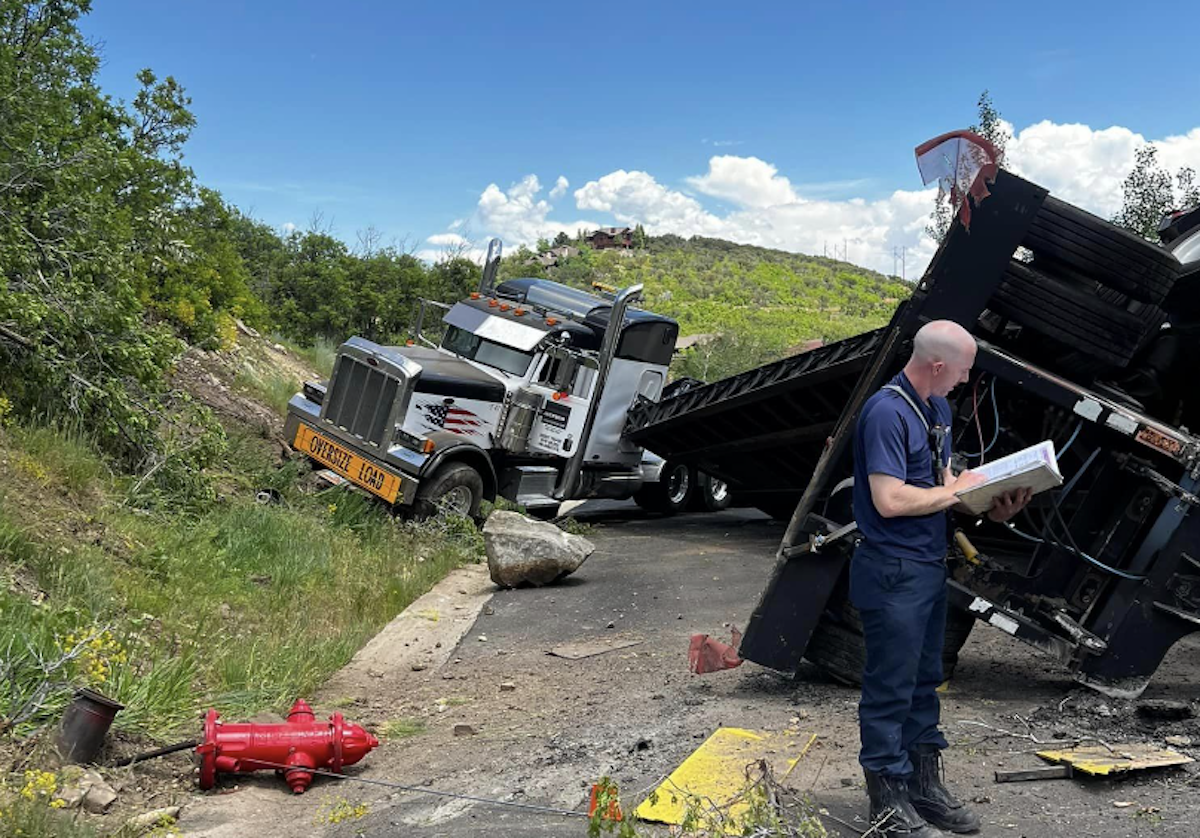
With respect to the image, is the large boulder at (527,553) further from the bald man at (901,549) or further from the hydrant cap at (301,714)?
the bald man at (901,549)

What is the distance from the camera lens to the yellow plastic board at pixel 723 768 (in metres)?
3.99

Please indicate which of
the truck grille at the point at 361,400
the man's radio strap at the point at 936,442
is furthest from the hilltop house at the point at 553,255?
the man's radio strap at the point at 936,442

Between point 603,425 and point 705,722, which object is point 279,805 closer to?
point 705,722

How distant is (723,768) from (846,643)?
1.52 metres

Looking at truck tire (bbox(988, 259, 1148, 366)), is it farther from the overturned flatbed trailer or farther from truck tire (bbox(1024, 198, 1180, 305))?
truck tire (bbox(1024, 198, 1180, 305))

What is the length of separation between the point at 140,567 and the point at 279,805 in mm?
3275

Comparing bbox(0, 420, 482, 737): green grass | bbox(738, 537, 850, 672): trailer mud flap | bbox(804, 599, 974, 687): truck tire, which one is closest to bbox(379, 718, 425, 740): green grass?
bbox(0, 420, 482, 737): green grass

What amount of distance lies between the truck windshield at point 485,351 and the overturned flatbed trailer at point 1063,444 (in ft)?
24.1

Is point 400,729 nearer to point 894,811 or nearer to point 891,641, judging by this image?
point 894,811

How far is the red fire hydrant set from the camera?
4691 millimetres

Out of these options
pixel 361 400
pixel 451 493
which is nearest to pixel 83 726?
pixel 451 493

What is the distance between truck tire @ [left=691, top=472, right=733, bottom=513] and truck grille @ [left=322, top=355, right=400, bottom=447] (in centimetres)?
555

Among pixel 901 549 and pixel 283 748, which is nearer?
pixel 901 549

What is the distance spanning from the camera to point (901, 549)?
146 inches
